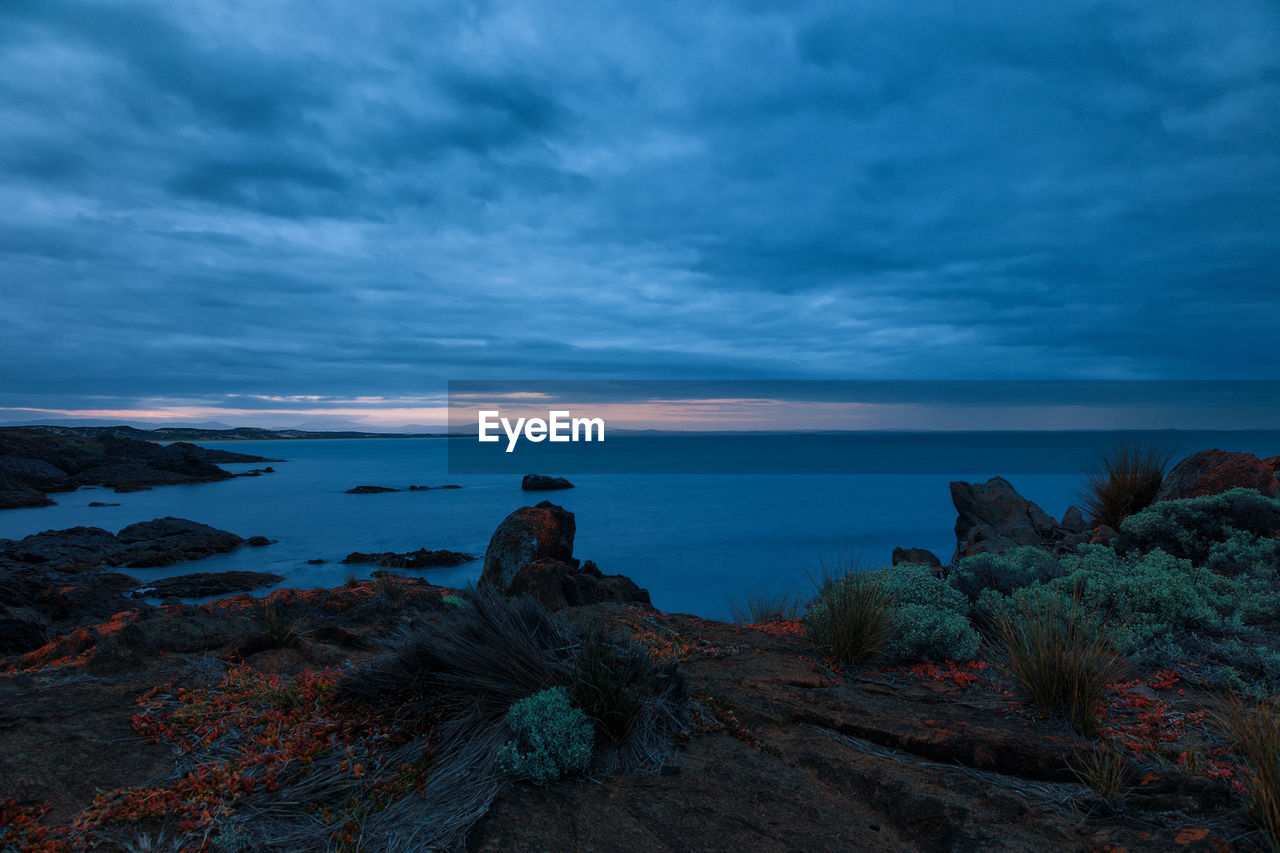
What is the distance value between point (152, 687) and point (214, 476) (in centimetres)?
6469

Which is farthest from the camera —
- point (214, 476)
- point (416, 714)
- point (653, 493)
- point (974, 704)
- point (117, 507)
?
point (214, 476)

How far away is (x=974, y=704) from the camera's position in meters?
4.73

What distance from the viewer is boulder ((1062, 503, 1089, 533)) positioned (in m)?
13.6

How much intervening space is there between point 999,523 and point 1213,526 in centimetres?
625

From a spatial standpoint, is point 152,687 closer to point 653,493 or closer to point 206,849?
point 206,849

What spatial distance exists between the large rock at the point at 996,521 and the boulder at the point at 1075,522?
0.18 m

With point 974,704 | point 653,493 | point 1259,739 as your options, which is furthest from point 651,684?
point 653,493

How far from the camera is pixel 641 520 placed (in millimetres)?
37406

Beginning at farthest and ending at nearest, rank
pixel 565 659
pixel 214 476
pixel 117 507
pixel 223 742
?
pixel 214 476 < pixel 117 507 < pixel 565 659 < pixel 223 742

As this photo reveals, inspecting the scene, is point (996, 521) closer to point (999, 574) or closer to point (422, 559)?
point (999, 574)

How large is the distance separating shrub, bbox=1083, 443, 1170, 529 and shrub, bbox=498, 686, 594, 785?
44.7 ft

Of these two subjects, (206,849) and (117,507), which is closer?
(206,849)

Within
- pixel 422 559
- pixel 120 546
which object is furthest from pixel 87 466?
pixel 422 559

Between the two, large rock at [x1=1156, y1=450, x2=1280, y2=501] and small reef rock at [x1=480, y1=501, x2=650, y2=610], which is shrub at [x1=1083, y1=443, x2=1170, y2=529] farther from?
small reef rock at [x1=480, y1=501, x2=650, y2=610]
